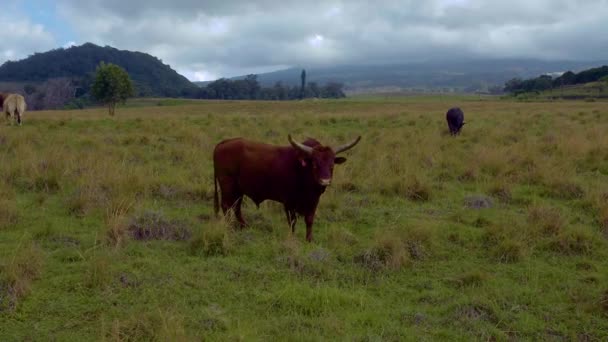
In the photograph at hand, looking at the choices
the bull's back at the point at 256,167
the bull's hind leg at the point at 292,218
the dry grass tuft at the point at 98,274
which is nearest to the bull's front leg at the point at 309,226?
the bull's hind leg at the point at 292,218

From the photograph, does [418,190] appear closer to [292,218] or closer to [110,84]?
[292,218]

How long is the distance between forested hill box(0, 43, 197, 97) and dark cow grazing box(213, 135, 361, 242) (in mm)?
112990

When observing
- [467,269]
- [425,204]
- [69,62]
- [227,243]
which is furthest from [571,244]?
[69,62]

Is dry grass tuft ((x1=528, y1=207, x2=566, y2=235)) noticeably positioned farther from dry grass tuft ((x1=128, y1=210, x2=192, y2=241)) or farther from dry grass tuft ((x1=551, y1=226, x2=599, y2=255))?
dry grass tuft ((x1=128, y1=210, x2=192, y2=241))

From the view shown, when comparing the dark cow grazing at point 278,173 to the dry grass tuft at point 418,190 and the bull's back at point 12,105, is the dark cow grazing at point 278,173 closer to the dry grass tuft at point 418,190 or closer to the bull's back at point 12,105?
the dry grass tuft at point 418,190

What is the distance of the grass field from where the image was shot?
4.54 metres

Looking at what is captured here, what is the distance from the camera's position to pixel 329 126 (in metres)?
19.7

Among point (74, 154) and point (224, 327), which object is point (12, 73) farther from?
point (224, 327)

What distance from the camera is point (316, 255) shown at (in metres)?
5.96

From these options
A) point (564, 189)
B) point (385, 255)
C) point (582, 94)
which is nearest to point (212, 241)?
point (385, 255)

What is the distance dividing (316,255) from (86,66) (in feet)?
441

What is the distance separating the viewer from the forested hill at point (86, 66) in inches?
4938

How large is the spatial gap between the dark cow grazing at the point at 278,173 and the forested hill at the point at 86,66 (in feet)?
371

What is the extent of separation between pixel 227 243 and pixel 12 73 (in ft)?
474
